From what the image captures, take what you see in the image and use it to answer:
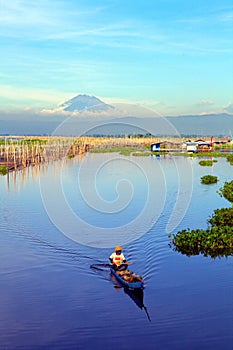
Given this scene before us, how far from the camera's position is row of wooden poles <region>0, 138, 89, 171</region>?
45844mm

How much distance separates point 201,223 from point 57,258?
23.1 ft

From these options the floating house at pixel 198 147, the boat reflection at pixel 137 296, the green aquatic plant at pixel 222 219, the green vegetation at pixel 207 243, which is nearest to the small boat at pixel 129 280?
the boat reflection at pixel 137 296

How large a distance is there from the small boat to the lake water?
9.1 inches

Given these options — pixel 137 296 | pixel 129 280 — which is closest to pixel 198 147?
pixel 129 280

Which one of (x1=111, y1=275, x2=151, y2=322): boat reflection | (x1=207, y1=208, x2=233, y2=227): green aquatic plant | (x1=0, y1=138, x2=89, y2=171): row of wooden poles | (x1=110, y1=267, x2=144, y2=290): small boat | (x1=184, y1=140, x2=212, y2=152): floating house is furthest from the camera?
(x1=184, y1=140, x2=212, y2=152): floating house

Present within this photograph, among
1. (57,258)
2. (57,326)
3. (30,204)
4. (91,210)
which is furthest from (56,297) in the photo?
(30,204)

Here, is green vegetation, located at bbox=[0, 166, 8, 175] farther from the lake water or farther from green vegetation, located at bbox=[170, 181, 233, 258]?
green vegetation, located at bbox=[170, 181, 233, 258]

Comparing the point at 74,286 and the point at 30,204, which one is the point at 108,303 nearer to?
the point at 74,286

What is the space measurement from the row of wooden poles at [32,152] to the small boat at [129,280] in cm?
2962

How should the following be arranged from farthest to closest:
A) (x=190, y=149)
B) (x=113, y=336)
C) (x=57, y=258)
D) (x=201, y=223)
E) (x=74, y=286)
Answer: (x=190, y=149), (x=201, y=223), (x=57, y=258), (x=74, y=286), (x=113, y=336)

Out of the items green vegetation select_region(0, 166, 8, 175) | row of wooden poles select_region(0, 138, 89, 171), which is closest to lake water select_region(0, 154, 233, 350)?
green vegetation select_region(0, 166, 8, 175)

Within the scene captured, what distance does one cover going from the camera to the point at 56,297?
1144 cm

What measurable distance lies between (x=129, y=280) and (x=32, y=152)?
4021cm

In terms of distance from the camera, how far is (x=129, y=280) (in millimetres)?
11375
